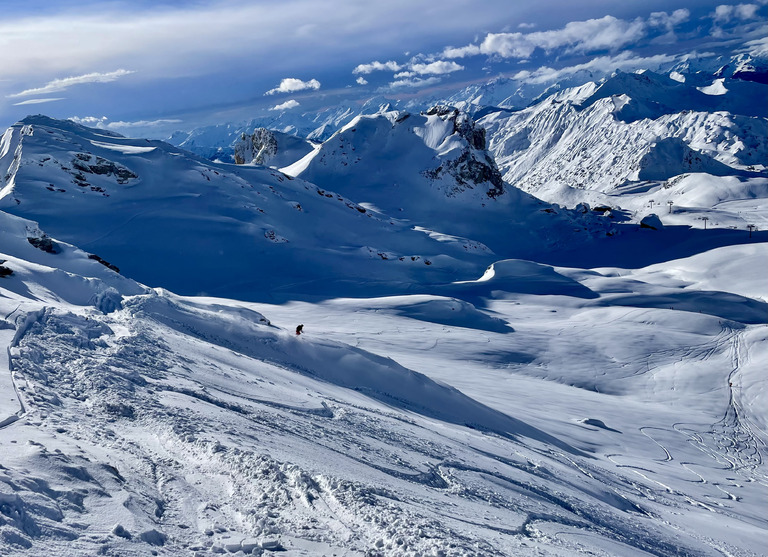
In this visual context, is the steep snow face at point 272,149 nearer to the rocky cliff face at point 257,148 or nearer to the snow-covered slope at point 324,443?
the rocky cliff face at point 257,148

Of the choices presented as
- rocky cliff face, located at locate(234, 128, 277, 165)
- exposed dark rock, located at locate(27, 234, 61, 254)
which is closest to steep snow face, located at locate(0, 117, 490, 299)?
exposed dark rock, located at locate(27, 234, 61, 254)

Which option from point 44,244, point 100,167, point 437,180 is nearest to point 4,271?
point 44,244

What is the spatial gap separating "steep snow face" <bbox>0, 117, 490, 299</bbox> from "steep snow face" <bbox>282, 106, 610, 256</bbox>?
15174mm

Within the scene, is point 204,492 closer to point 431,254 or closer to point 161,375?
point 161,375

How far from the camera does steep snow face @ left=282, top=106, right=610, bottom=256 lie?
73062mm

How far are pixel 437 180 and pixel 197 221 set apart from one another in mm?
43261

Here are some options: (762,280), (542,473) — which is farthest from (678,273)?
(542,473)

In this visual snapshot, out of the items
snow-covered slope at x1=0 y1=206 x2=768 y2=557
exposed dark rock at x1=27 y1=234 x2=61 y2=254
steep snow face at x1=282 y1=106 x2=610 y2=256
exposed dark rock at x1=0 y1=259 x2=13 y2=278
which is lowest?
snow-covered slope at x1=0 y1=206 x2=768 y2=557

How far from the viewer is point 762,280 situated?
48312mm

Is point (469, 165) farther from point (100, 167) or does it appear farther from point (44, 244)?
point (44, 244)

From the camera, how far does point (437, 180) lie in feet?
259

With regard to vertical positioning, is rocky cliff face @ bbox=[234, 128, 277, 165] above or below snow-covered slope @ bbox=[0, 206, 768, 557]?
above

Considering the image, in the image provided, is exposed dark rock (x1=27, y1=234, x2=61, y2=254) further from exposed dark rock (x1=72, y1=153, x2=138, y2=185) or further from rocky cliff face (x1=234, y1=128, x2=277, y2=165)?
rocky cliff face (x1=234, y1=128, x2=277, y2=165)

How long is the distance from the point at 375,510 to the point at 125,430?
371 cm
